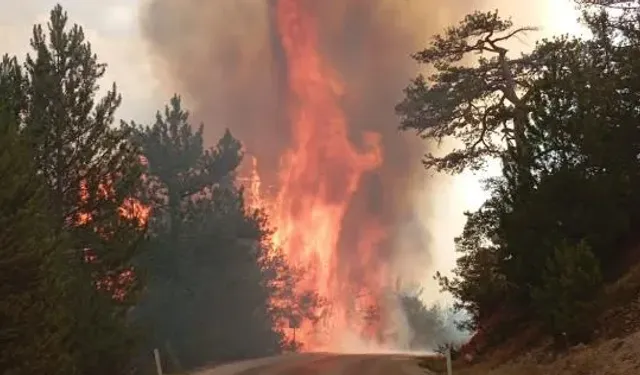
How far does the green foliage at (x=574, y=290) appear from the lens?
1458 cm

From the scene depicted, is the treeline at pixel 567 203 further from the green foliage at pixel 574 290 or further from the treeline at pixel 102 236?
the treeline at pixel 102 236

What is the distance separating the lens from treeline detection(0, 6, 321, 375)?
55.5 feet

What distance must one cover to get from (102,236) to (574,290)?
16.7 m

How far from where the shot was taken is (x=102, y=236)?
25062 mm

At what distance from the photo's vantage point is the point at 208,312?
44.2 meters

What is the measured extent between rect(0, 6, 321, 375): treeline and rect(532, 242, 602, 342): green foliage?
1166 cm

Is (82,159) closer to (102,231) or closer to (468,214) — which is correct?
(102,231)

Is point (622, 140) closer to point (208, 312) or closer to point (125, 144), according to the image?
point (125, 144)

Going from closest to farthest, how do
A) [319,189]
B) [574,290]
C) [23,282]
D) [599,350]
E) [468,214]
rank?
1. [599,350]
2. [574,290]
3. [23,282]
4. [468,214]
5. [319,189]

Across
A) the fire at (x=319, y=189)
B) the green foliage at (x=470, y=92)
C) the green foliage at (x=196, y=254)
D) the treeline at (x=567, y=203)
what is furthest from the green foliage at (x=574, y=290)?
the fire at (x=319, y=189)

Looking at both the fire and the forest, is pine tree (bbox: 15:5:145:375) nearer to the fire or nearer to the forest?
the forest

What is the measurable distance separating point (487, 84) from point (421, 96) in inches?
103

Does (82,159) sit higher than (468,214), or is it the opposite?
(82,159)

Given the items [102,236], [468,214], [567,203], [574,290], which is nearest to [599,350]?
[574,290]
